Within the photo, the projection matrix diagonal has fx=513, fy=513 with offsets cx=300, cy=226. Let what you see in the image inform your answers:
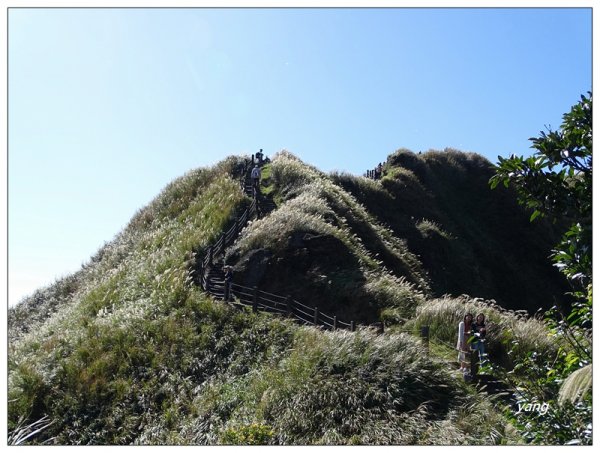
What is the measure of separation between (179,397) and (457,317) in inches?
317

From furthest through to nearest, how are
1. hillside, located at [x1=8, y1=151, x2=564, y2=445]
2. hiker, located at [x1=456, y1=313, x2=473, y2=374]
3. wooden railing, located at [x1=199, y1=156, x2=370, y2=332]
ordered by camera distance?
1. wooden railing, located at [x1=199, y1=156, x2=370, y2=332]
2. hiker, located at [x1=456, y1=313, x2=473, y2=374]
3. hillside, located at [x1=8, y1=151, x2=564, y2=445]

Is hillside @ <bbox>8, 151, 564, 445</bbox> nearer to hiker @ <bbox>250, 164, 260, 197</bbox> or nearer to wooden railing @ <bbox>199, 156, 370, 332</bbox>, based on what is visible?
wooden railing @ <bbox>199, 156, 370, 332</bbox>

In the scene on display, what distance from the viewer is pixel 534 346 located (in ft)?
41.9

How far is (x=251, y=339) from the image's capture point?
1551 centimetres

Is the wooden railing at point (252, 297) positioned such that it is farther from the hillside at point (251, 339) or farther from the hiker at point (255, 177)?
the hiker at point (255, 177)

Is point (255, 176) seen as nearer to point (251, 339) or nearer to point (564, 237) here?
point (251, 339)

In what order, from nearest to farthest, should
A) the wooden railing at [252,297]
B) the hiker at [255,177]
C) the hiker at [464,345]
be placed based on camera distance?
the hiker at [464,345]
the wooden railing at [252,297]
the hiker at [255,177]

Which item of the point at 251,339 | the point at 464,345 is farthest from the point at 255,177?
the point at 464,345

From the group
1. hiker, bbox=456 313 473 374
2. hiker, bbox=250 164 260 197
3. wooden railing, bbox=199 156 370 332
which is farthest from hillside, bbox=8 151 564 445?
hiker, bbox=250 164 260 197

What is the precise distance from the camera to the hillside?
33.6ft

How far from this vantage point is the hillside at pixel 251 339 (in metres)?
10.2

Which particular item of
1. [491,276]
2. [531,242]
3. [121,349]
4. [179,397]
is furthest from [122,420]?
[531,242]

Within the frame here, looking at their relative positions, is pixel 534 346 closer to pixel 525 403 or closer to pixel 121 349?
pixel 525 403

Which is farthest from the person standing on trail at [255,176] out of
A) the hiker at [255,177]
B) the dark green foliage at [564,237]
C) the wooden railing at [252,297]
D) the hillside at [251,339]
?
the dark green foliage at [564,237]
